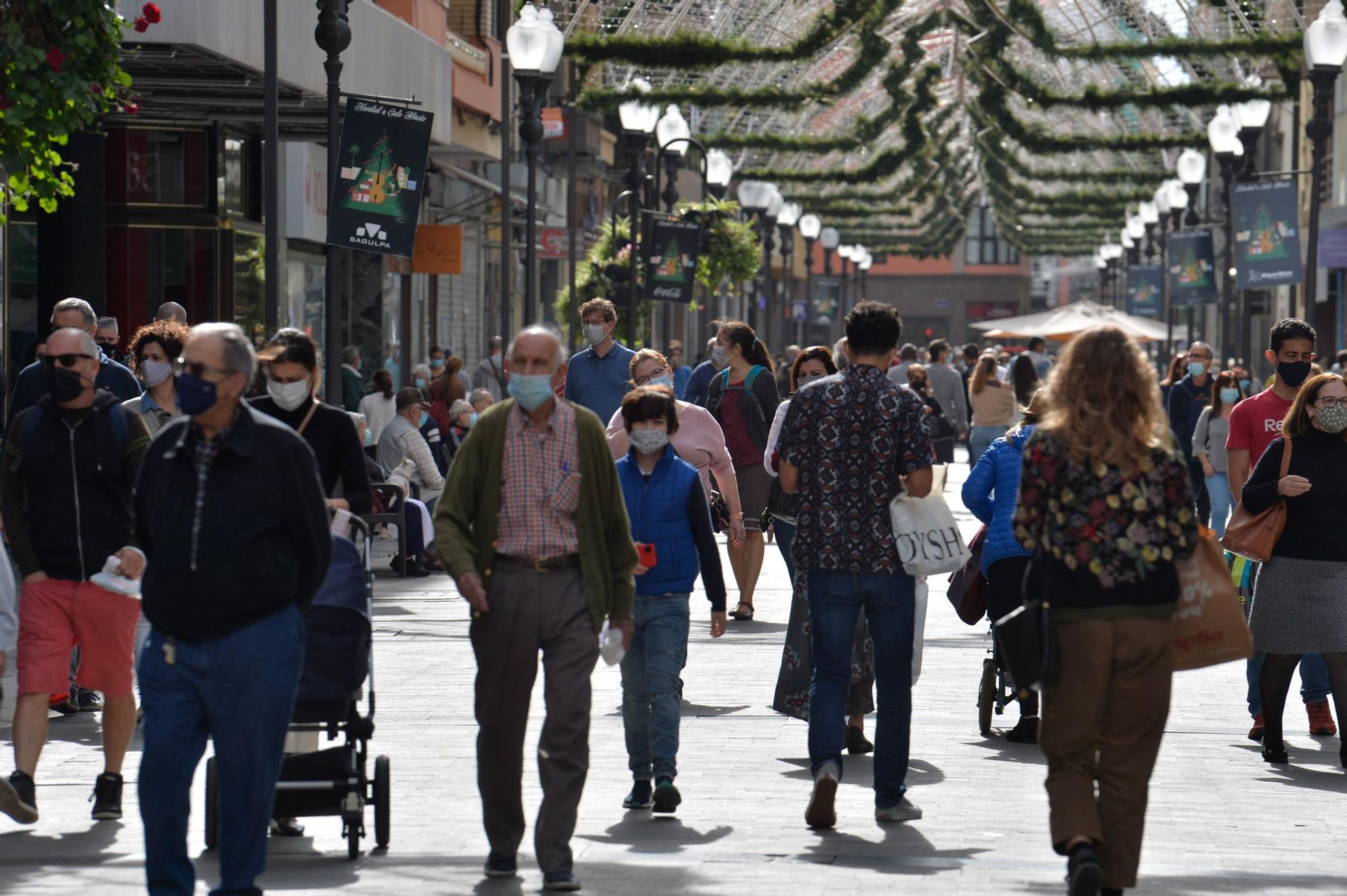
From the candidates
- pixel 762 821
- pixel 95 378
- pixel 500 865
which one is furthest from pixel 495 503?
pixel 95 378

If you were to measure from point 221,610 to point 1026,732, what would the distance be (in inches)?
202

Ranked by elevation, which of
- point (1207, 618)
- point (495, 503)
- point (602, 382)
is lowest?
point (1207, 618)

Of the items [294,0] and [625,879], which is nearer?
[625,879]

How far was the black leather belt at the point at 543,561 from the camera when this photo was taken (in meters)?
7.46

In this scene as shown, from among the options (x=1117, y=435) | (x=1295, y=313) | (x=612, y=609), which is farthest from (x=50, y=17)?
(x=1295, y=313)

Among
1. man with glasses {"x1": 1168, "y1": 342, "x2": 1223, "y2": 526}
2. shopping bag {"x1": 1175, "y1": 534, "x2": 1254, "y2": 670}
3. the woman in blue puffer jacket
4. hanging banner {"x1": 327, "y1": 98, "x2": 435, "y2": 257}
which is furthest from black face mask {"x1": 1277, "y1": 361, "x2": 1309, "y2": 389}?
man with glasses {"x1": 1168, "y1": 342, "x2": 1223, "y2": 526}

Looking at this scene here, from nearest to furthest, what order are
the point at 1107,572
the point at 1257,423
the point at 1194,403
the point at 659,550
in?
the point at 1107,572
the point at 659,550
the point at 1257,423
the point at 1194,403

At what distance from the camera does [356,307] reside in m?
34.6

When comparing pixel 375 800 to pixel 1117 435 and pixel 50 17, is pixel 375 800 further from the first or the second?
pixel 50 17

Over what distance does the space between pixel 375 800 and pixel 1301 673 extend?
5126 mm

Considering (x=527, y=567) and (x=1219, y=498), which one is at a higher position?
(x=527, y=567)

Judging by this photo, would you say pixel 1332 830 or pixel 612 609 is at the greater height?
pixel 612 609

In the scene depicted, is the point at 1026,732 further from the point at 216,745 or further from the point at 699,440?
the point at 216,745

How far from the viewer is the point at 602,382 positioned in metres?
14.1
